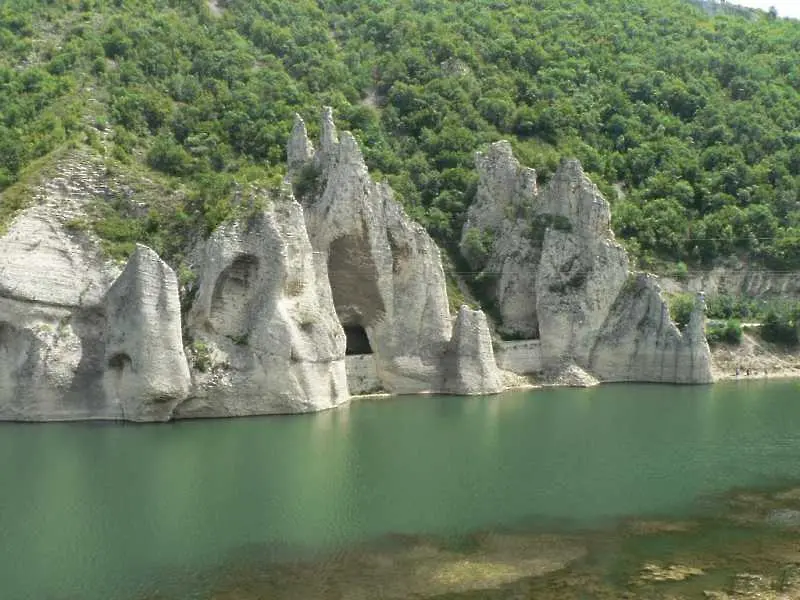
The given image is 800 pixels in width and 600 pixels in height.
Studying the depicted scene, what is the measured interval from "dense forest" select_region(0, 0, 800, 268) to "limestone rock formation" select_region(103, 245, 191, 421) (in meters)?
7.10

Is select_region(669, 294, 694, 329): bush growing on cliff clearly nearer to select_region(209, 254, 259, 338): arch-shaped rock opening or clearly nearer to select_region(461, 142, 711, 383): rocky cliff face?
select_region(461, 142, 711, 383): rocky cliff face

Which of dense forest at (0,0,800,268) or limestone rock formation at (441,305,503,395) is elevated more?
dense forest at (0,0,800,268)

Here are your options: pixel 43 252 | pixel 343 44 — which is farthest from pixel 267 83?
pixel 43 252

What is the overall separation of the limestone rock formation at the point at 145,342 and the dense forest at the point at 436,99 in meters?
7.10

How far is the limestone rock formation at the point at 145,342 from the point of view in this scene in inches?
1460

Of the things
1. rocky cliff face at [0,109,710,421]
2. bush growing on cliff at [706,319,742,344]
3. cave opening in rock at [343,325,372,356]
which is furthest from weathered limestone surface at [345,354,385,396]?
bush growing on cliff at [706,319,742,344]

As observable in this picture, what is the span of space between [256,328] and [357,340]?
12.2 meters

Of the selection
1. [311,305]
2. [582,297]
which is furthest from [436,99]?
[311,305]

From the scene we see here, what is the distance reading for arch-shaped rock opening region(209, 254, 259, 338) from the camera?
4028 centimetres

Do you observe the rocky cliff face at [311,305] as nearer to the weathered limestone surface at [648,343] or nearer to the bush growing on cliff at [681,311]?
the weathered limestone surface at [648,343]

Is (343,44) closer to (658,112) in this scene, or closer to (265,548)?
(658,112)

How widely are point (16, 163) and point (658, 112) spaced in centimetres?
5412

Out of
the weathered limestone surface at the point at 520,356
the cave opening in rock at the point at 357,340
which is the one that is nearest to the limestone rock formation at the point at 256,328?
the cave opening in rock at the point at 357,340

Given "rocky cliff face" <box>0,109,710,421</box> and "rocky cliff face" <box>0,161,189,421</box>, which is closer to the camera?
"rocky cliff face" <box>0,161,189,421</box>
